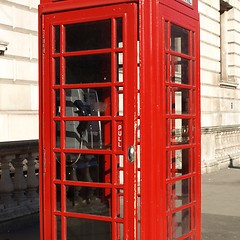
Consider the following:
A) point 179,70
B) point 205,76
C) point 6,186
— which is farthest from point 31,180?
point 205,76

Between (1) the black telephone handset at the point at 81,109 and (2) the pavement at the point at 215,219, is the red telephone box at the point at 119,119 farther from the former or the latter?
(2) the pavement at the point at 215,219

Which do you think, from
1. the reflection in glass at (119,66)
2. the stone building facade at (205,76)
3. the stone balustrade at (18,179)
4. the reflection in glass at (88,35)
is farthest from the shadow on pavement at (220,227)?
the stone building facade at (205,76)

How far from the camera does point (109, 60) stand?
11.2 feet

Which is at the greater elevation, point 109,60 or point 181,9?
point 181,9

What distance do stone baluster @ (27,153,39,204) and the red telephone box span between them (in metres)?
3.11

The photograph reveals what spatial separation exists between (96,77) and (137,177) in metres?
0.78

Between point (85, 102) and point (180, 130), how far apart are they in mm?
791

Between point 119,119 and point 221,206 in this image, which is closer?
point 119,119

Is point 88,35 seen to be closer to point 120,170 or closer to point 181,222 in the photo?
point 120,170

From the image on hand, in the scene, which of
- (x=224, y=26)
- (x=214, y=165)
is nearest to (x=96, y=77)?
(x=214, y=165)

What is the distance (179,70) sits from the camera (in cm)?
373

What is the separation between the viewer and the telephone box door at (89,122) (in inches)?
131

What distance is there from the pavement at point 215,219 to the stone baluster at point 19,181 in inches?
11.8

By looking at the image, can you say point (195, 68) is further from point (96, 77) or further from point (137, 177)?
point (137, 177)
